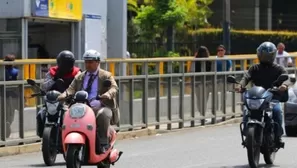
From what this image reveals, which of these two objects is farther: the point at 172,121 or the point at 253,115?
the point at 172,121

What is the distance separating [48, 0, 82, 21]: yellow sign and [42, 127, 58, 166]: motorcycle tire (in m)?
12.1

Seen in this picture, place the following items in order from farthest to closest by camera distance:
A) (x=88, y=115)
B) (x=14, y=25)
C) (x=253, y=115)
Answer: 1. (x=14, y=25)
2. (x=253, y=115)
3. (x=88, y=115)

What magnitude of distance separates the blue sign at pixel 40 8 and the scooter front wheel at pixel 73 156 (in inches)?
559

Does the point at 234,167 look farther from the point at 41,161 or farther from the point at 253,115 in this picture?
the point at 41,161

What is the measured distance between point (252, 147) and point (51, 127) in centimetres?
312

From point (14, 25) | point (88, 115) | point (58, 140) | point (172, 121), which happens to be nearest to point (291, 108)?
point (172, 121)

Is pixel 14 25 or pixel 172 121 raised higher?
pixel 14 25

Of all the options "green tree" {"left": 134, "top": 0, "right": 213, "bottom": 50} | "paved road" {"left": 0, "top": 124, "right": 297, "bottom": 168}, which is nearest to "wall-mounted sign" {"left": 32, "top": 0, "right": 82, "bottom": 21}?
"paved road" {"left": 0, "top": 124, "right": 297, "bottom": 168}

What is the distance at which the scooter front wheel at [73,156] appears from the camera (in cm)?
1044

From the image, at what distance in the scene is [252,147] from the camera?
11805mm

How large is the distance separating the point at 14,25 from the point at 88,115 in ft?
47.4

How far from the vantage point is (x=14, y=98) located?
51.2 ft

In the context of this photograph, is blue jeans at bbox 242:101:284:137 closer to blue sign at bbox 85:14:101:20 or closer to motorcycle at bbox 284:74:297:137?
motorcycle at bbox 284:74:297:137

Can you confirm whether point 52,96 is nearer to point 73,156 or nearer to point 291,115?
point 73,156
